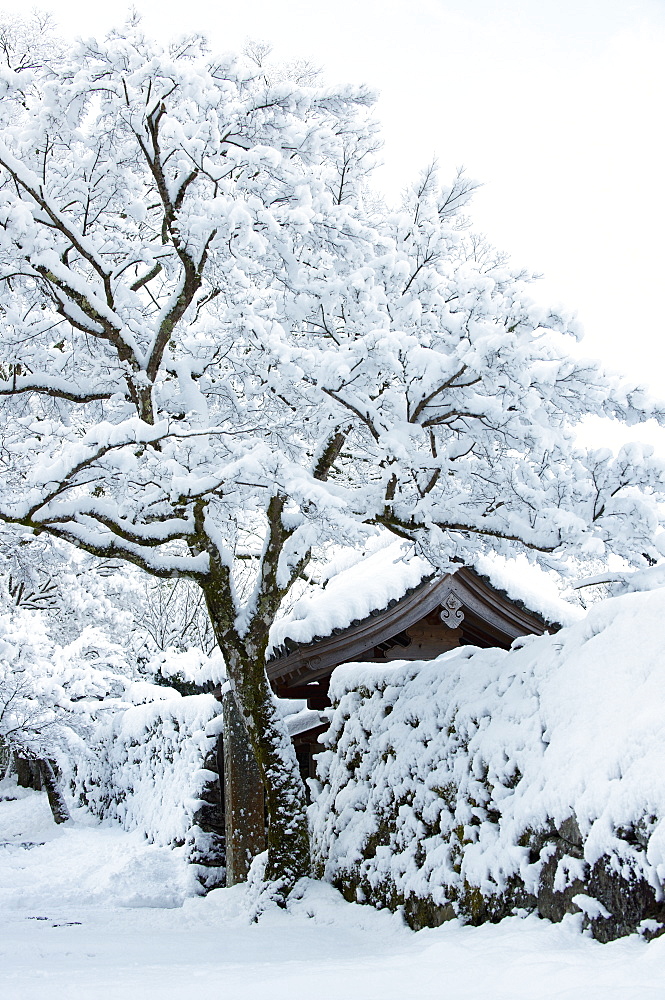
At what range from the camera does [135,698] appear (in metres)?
17.9

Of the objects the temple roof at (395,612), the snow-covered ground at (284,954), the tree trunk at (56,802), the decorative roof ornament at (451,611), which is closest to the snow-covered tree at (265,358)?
the temple roof at (395,612)

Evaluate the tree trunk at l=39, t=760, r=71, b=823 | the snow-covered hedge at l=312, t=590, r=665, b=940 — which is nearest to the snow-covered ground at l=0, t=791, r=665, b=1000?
the snow-covered hedge at l=312, t=590, r=665, b=940

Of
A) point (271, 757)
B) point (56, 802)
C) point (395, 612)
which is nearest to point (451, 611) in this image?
point (395, 612)

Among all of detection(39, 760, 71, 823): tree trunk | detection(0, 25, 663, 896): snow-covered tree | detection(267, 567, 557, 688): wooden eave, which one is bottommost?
detection(39, 760, 71, 823): tree trunk

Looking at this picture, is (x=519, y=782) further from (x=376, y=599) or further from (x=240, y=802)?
(x=240, y=802)

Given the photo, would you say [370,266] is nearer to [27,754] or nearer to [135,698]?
[27,754]

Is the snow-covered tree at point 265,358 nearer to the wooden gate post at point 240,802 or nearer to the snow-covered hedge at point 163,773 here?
the wooden gate post at point 240,802

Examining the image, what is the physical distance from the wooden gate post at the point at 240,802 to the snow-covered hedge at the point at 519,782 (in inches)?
35.1

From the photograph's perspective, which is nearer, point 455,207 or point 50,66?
point 50,66

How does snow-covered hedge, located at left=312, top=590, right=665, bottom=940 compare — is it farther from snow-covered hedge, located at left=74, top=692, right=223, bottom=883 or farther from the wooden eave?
snow-covered hedge, located at left=74, top=692, right=223, bottom=883

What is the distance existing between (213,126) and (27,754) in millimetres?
11995

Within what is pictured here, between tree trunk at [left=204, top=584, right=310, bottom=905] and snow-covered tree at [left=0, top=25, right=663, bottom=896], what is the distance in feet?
0.07

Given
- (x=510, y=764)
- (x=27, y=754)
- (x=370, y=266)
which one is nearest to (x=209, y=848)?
(x=27, y=754)

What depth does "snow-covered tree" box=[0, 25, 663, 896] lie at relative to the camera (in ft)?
19.6
